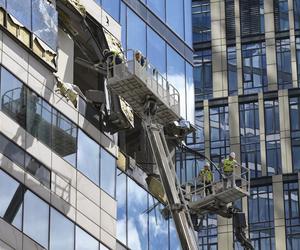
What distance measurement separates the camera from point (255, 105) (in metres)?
95.2

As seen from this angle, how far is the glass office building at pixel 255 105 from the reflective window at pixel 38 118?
49.0m

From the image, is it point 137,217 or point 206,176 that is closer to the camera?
point 206,176

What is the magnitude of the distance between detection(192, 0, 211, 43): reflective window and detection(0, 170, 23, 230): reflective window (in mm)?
60066

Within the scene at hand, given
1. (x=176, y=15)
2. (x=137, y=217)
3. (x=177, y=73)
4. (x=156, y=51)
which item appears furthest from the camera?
(x=176, y=15)

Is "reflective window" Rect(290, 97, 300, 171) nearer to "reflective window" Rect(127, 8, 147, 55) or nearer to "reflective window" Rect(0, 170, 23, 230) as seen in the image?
"reflective window" Rect(127, 8, 147, 55)

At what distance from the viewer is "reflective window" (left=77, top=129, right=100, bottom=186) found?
145 ft

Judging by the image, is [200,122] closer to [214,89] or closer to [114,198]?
[214,89]

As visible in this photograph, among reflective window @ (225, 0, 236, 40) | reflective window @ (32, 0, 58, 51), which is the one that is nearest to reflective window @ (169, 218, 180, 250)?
reflective window @ (32, 0, 58, 51)

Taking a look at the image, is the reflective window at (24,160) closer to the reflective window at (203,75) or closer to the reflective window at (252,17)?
the reflective window at (203,75)

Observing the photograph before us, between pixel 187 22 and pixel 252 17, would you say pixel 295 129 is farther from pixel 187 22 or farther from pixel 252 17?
pixel 187 22

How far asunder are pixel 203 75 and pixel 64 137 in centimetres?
5470

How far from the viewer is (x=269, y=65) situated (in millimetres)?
96375

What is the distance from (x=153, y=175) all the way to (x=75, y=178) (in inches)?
277

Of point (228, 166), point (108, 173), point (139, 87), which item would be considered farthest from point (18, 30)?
point (228, 166)
